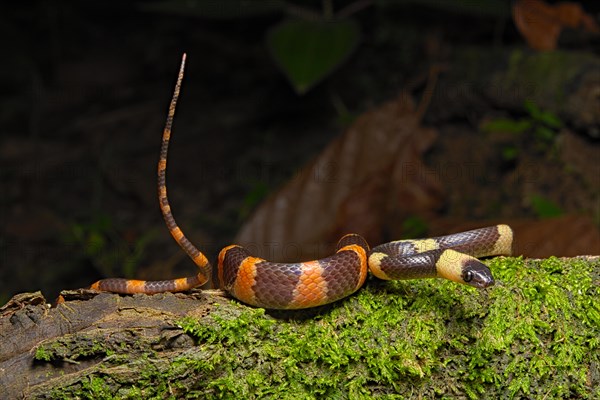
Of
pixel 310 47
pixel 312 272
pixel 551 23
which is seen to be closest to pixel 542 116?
pixel 551 23

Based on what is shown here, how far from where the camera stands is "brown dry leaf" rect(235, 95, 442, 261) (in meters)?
7.13

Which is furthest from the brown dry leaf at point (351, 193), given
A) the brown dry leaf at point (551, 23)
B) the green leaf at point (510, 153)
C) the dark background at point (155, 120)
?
the brown dry leaf at point (551, 23)

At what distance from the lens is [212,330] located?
3.91m

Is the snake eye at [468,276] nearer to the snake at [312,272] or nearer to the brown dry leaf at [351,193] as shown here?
the snake at [312,272]

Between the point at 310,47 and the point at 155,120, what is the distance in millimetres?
3968

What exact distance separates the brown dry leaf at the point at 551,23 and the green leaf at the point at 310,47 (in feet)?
8.06

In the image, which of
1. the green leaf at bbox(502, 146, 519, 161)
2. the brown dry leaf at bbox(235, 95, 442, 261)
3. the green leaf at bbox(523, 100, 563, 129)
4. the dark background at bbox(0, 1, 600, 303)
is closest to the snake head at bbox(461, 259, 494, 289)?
the brown dry leaf at bbox(235, 95, 442, 261)

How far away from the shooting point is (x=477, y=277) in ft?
13.1

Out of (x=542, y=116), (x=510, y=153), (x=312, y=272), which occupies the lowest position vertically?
(x=510, y=153)

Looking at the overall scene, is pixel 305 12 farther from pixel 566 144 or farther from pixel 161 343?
pixel 161 343

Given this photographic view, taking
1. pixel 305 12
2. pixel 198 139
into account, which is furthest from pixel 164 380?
pixel 198 139

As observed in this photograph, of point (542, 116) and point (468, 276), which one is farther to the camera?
point (542, 116)

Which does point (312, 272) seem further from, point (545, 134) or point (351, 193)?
point (545, 134)

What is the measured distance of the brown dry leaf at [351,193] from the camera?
7133mm
